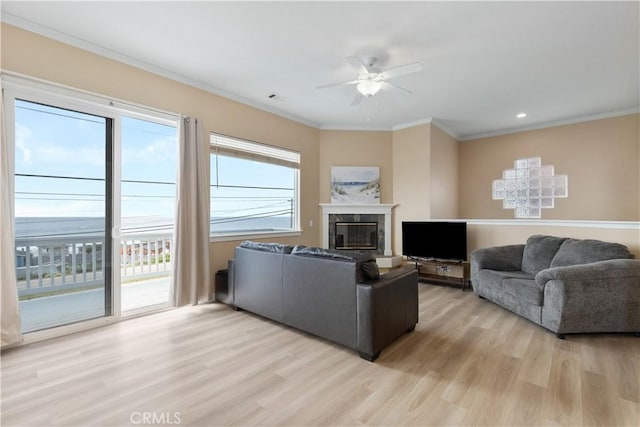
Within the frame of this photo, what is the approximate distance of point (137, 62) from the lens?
3225 mm

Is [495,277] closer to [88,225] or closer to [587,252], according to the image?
[587,252]

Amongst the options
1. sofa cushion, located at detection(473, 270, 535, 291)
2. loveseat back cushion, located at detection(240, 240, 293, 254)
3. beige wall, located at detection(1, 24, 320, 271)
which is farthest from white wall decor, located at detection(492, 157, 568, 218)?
loveseat back cushion, located at detection(240, 240, 293, 254)

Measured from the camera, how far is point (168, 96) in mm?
3523

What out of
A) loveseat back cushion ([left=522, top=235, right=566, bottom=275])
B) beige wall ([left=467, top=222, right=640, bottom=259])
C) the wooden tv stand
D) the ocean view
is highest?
the ocean view

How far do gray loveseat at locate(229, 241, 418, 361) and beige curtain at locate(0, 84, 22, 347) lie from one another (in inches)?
79.1

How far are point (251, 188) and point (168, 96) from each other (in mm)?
1673

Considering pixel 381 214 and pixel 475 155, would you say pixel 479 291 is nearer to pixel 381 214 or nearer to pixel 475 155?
pixel 381 214

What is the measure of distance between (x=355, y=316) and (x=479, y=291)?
2403 millimetres

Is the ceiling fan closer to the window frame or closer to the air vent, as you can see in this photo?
the air vent

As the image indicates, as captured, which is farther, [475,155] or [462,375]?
[475,155]

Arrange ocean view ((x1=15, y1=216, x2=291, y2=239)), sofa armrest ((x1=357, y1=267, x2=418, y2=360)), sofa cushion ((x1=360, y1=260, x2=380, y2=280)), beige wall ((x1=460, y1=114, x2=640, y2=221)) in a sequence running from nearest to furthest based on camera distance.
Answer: sofa armrest ((x1=357, y1=267, x2=418, y2=360)) → sofa cushion ((x1=360, y1=260, x2=380, y2=280)) → ocean view ((x1=15, y1=216, x2=291, y2=239)) → beige wall ((x1=460, y1=114, x2=640, y2=221))

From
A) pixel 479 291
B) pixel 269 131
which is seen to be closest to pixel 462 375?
pixel 479 291

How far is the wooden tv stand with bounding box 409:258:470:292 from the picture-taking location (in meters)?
4.64

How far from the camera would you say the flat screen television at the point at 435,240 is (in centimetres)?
456
